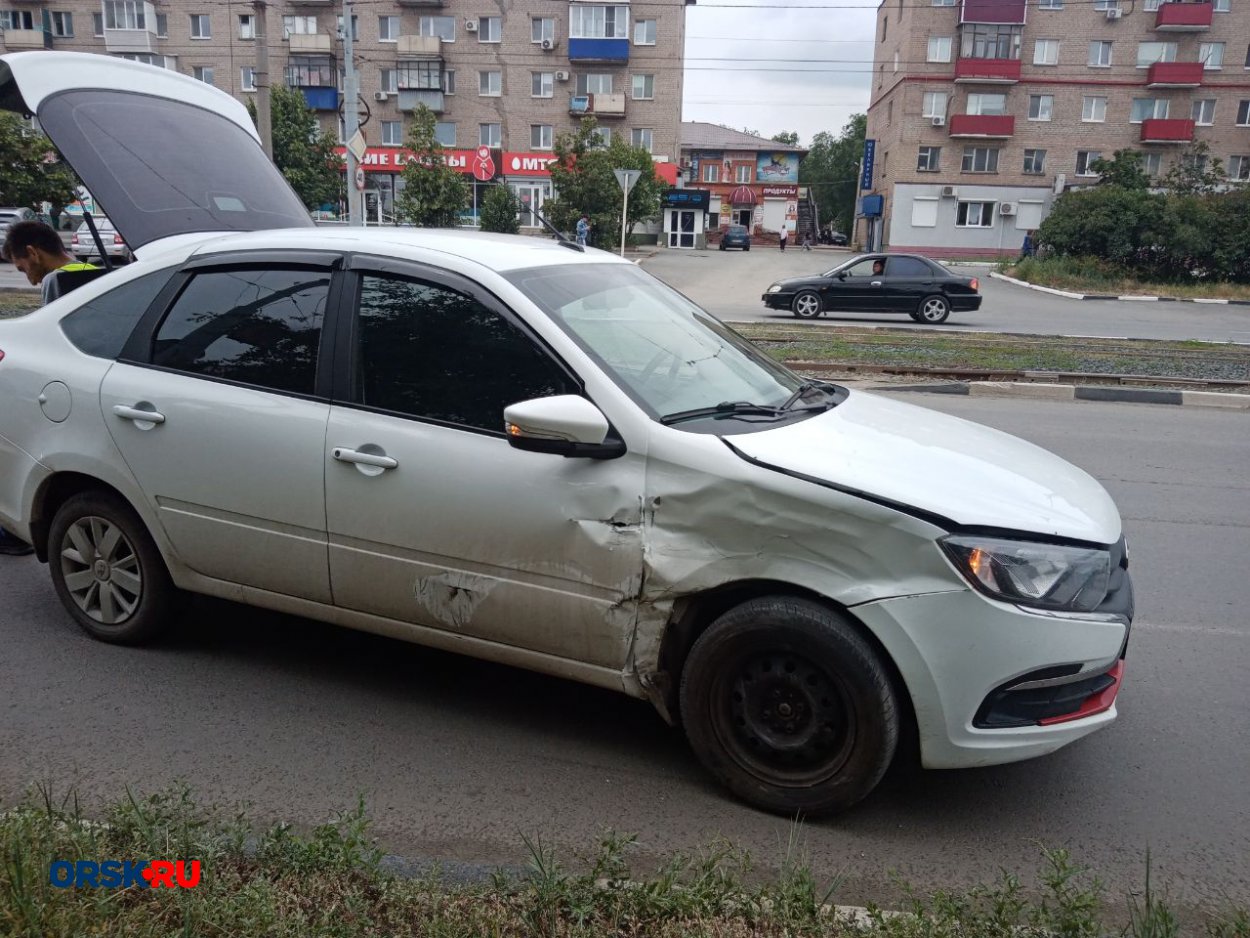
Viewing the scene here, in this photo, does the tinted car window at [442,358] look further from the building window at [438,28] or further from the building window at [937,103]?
the building window at [438,28]

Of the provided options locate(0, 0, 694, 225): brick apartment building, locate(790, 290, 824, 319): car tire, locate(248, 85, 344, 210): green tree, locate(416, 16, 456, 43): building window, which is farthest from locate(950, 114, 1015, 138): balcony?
locate(790, 290, 824, 319): car tire

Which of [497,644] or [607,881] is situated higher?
[497,644]

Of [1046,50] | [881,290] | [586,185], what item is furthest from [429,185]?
[1046,50]

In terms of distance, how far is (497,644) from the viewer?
354 cm

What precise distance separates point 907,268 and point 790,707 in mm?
19824

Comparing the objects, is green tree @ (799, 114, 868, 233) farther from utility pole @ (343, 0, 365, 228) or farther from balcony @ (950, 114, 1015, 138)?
utility pole @ (343, 0, 365, 228)

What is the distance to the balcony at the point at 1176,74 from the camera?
178 feet

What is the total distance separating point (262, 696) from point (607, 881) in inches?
75.6

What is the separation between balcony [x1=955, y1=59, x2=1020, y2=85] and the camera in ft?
181

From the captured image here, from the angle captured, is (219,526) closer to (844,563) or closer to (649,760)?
(649,760)

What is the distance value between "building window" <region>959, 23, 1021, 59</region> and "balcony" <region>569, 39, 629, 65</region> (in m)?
18.6

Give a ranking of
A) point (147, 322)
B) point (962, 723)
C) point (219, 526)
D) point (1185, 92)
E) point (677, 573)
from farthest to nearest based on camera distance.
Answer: point (1185, 92) < point (147, 322) < point (219, 526) < point (677, 573) < point (962, 723)

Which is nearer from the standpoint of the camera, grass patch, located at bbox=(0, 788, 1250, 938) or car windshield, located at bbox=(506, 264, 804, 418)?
grass patch, located at bbox=(0, 788, 1250, 938)

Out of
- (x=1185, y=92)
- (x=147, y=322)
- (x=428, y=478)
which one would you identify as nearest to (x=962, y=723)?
(x=428, y=478)
